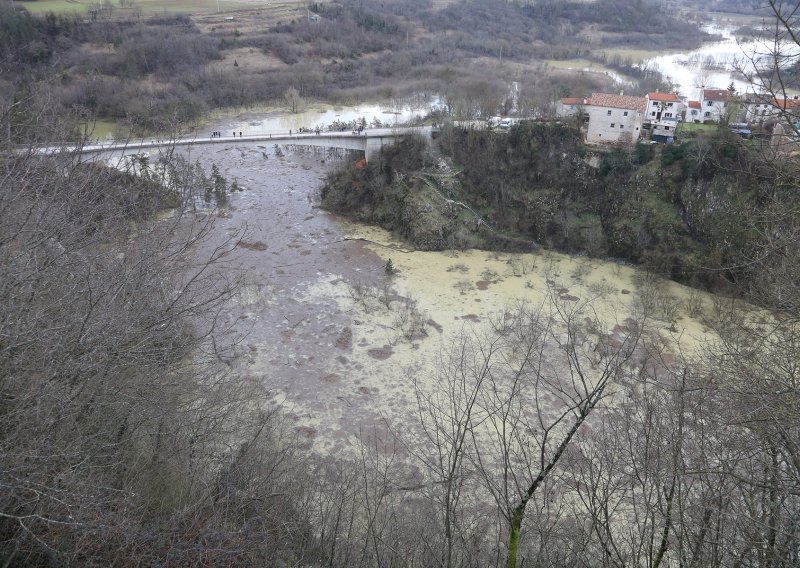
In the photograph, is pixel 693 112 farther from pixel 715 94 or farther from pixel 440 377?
pixel 440 377

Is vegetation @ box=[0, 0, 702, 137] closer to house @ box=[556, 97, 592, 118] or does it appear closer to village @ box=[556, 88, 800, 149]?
house @ box=[556, 97, 592, 118]

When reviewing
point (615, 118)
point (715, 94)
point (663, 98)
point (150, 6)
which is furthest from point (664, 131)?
point (150, 6)

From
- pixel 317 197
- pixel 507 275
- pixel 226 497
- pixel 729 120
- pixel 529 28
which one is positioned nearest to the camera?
pixel 226 497

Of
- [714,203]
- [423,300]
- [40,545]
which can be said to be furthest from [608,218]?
[40,545]

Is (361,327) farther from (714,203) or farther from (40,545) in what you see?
(714,203)

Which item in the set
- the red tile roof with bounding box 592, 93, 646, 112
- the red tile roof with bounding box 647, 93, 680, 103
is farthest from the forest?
the red tile roof with bounding box 647, 93, 680, 103

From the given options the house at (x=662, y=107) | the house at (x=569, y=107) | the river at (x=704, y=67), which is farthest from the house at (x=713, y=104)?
the river at (x=704, y=67)

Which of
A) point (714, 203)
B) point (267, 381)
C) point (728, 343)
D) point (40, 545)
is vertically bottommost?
point (267, 381)
